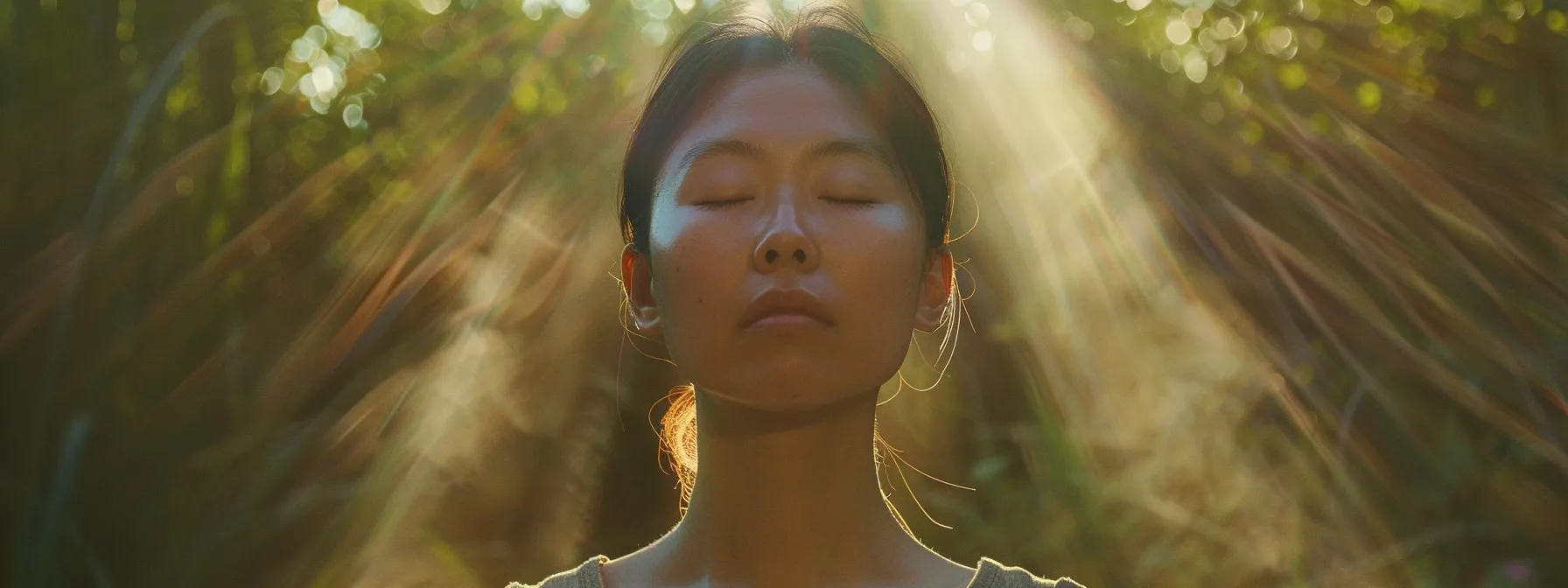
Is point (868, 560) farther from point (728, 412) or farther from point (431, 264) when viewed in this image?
point (431, 264)

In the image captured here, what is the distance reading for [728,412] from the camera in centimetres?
182

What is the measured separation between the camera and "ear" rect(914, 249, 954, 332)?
1930mm

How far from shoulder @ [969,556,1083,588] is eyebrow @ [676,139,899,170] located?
1.89 ft

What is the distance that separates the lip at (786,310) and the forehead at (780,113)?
21 centimetres

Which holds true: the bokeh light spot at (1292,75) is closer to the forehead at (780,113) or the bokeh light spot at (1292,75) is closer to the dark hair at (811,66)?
the dark hair at (811,66)

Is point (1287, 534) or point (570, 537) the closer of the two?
point (1287, 534)

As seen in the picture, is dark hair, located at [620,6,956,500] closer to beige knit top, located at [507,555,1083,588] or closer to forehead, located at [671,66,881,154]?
forehead, located at [671,66,881,154]

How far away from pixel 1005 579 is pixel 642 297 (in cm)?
65

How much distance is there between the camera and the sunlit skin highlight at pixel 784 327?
170 centimetres

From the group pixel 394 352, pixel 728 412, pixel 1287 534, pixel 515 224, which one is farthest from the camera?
pixel 515 224

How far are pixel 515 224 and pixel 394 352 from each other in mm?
528

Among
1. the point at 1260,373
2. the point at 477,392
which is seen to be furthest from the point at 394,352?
the point at 1260,373

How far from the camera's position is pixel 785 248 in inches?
66.0

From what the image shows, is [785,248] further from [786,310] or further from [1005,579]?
[1005,579]
